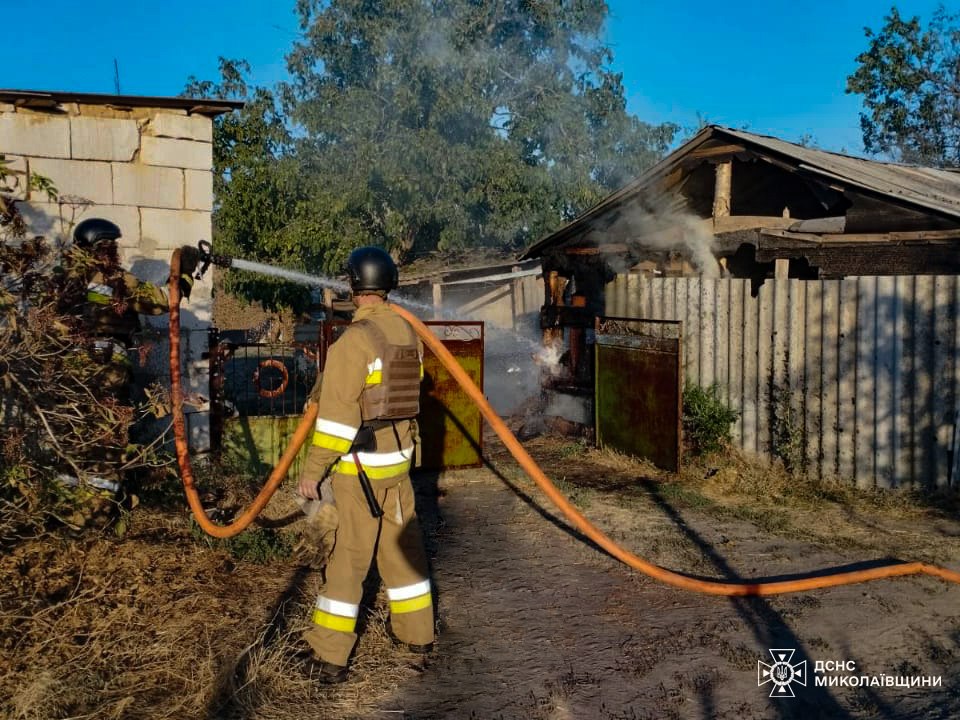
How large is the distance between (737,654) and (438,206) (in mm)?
18865

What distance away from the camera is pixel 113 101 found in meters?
6.93

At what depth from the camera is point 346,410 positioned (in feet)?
12.6

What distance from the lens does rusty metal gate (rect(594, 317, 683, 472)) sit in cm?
779

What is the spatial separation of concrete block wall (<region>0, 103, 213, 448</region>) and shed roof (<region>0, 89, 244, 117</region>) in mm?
64

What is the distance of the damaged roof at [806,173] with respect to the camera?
7172mm

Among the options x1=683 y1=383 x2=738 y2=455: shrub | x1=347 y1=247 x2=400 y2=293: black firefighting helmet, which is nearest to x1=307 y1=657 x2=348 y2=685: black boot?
x1=347 y1=247 x2=400 y2=293: black firefighting helmet

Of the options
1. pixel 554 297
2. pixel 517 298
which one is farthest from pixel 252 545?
pixel 517 298

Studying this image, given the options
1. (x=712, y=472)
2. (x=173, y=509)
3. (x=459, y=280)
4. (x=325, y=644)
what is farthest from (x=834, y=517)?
(x=459, y=280)

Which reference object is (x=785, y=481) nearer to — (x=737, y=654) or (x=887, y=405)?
(x=887, y=405)

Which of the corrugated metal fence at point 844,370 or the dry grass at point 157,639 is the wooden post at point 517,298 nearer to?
the corrugated metal fence at point 844,370

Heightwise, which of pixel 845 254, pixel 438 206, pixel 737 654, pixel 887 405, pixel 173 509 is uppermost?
pixel 438 206

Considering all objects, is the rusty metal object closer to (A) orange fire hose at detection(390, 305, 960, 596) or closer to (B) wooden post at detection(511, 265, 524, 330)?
(A) orange fire hose at detection(390, 305, 960, 596)
